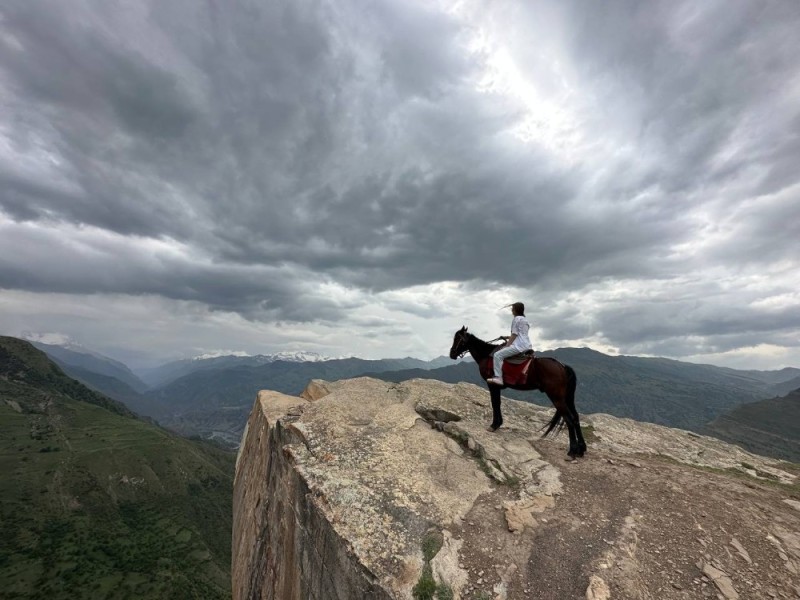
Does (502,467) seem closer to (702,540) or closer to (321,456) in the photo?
(702,540)

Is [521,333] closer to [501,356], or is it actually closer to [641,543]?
[501,356]

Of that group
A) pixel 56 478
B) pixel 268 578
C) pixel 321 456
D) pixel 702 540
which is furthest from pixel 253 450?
pixel 56 478

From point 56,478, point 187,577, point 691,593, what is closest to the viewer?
point 691,593

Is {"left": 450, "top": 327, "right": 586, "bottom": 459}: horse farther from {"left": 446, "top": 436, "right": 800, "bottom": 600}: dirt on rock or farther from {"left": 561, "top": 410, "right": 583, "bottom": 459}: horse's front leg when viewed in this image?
{"left": 446, "top": 436, "right": 800, "bottom": 600}: dirt on rock

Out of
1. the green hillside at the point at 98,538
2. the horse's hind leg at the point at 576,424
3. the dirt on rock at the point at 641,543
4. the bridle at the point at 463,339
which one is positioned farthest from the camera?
the green hillside at the point at 98,538

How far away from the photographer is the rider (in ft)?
52.0

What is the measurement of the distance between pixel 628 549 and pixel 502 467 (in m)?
4.64

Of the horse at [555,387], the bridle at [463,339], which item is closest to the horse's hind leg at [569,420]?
the horse at [555,387]

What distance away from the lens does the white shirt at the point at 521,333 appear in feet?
51.9

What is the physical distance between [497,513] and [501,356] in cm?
640

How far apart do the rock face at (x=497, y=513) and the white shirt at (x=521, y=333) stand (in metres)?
4.20

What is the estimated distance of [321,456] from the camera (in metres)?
14.2

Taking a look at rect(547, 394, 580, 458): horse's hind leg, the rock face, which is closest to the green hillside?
the rock face

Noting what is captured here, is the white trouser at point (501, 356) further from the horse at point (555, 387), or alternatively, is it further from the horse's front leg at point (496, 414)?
the horse's front leg at point (496, 414)
